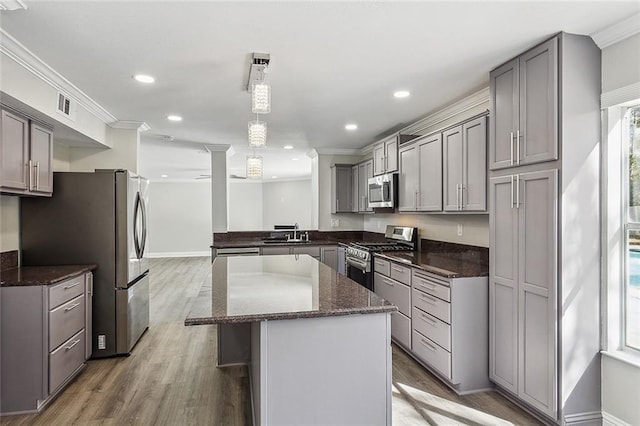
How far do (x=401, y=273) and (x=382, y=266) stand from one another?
443mm

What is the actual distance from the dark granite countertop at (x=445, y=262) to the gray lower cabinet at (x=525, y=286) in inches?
8.9

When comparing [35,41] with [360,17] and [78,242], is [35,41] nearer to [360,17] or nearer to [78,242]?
[78,242]

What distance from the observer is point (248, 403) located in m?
2.56

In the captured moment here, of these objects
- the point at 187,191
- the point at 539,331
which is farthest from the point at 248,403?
the point at 187,191

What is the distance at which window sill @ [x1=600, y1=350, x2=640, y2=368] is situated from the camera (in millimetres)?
2025

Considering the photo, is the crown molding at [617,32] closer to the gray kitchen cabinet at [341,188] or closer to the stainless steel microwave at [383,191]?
the stainless steel microwave at [383,191]

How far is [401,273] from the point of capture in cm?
347

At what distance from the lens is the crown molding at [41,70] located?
2262 mm

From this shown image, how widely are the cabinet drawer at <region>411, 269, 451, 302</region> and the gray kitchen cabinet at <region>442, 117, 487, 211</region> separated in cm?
66

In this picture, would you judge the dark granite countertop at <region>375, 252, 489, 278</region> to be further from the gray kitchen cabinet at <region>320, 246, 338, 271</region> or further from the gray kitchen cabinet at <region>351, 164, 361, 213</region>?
the gray kitchen cabinet at <region>351, 164, 361, 213</region>

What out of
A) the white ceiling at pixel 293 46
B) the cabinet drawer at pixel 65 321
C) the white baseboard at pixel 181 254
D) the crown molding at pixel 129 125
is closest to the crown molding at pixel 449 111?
the white ceiling at pixel 293 46

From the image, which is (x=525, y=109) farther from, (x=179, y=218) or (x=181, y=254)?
(x=181, y=254)

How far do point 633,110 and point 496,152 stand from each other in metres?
0.77

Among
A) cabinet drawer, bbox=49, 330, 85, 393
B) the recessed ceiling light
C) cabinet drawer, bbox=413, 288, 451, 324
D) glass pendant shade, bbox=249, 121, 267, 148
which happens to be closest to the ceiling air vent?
the recessed ceiling light
